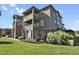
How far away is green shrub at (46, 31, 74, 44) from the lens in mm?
9320

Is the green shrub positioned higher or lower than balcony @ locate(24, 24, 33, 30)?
lower

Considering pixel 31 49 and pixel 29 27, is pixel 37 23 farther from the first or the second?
pixel 31 49

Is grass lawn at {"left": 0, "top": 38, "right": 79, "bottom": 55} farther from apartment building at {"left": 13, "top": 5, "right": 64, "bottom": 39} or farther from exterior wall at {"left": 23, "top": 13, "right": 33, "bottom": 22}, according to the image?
exterior wall at {"left": 23, "top": 13, "right": 33, "bottom": 22}

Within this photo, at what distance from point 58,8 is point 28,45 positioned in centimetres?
63

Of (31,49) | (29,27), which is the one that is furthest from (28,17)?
(31,49)

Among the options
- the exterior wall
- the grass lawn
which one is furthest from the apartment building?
the grass lawn

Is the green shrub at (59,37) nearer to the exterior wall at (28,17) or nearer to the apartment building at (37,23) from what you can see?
the apartment building at (37,23)

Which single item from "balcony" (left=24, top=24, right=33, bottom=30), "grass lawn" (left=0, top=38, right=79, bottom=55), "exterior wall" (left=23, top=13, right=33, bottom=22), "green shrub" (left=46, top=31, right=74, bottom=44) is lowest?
"grass lawn" (left=0, top=38, right=79, bottom=55)

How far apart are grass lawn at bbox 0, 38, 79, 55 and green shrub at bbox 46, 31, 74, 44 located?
0.07m

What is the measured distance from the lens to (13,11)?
9.29 metres

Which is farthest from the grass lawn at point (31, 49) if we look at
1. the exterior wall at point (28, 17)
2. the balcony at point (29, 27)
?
the exterior wall at point (28, 17)

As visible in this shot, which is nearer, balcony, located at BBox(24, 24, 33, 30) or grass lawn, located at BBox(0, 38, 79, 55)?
grass lawn, located at BBox(0, 38, 79, 55)

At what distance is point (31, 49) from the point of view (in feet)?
30.3
